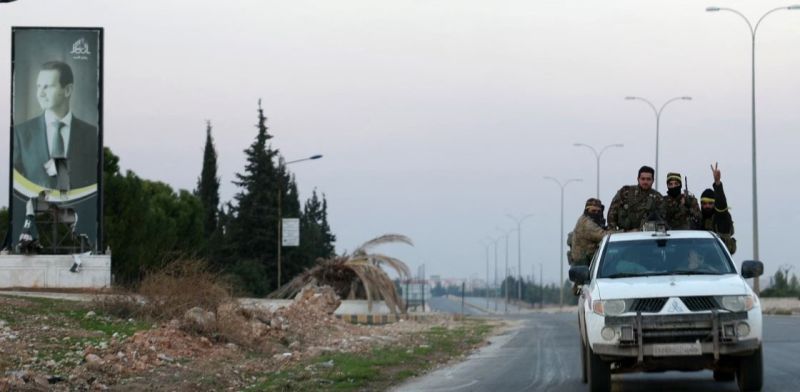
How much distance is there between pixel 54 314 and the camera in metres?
24.2

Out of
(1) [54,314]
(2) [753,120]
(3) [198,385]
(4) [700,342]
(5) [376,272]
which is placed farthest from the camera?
(2) [753,120]

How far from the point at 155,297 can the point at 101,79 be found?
14.6 metres

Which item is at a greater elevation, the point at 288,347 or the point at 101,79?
the point at 101,79

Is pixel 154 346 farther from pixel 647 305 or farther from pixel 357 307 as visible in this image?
pixel 357 307

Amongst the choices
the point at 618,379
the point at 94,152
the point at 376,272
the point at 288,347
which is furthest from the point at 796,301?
the point at 618,379

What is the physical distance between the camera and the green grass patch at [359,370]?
58.3 ft

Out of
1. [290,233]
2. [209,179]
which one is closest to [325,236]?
[209,179]

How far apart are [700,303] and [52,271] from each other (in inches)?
1083

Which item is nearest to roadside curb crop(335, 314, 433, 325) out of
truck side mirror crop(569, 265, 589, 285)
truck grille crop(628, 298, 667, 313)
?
truck side mirror crop(569, 265, 589, 285)

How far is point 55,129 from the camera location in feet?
126

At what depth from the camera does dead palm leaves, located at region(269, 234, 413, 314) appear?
3716cm

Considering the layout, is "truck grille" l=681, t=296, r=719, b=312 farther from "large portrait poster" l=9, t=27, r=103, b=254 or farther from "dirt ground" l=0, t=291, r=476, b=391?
"large portrait poster" l=9, t=27, r=103, b=254

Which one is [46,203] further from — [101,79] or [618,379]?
[618,379]

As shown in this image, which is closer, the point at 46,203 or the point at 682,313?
the point at 682,313
